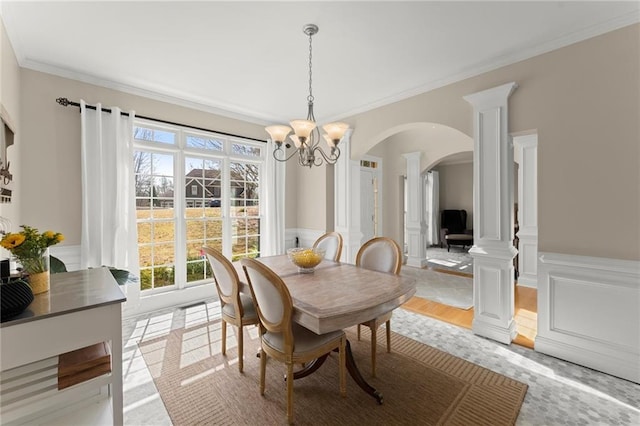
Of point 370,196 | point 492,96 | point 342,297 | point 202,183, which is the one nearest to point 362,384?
point 342,297

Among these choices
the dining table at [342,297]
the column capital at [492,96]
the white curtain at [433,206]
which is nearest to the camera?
the dining table at [342,297]

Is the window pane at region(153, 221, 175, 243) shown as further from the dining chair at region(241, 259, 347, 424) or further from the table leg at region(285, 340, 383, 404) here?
the table leg at region(285, 340, 383, 404)

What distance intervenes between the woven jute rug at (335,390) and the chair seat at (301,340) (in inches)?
18.0

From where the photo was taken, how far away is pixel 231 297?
224 cm

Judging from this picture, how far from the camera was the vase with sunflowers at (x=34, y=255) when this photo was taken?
1346 millimetres

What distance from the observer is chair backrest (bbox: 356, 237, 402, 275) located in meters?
2.55

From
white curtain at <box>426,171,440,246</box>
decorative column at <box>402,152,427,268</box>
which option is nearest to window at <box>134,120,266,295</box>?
decorative column at <box>402,152,427,268</box>

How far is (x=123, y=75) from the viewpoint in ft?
9.93

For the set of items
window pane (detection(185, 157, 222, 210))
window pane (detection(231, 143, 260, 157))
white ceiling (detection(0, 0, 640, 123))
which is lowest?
window pane (detection(185, 157, 222, 210))

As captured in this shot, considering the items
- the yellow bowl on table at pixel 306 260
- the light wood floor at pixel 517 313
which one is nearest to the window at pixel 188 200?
the yellow bowl on table at pixel 306 260

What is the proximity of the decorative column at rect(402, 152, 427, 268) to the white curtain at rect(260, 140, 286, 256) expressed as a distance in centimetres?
298

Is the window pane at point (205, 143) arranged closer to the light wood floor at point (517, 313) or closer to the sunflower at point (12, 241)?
the sunflower at point (12, 241)

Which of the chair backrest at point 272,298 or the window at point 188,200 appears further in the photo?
the window at point 188,200

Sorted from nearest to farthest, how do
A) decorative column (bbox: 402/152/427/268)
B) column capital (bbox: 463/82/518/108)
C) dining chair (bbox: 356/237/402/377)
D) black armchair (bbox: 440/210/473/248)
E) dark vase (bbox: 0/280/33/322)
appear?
dark vase (bbox: 0/280/33/322) → dining chair (bbox: 356/237/402/377) → column capital (bbox: 463/82/518/108) → decorative column (bbox: 402/152/427/268) → black armchair (bbox: 440/210/473/248)
